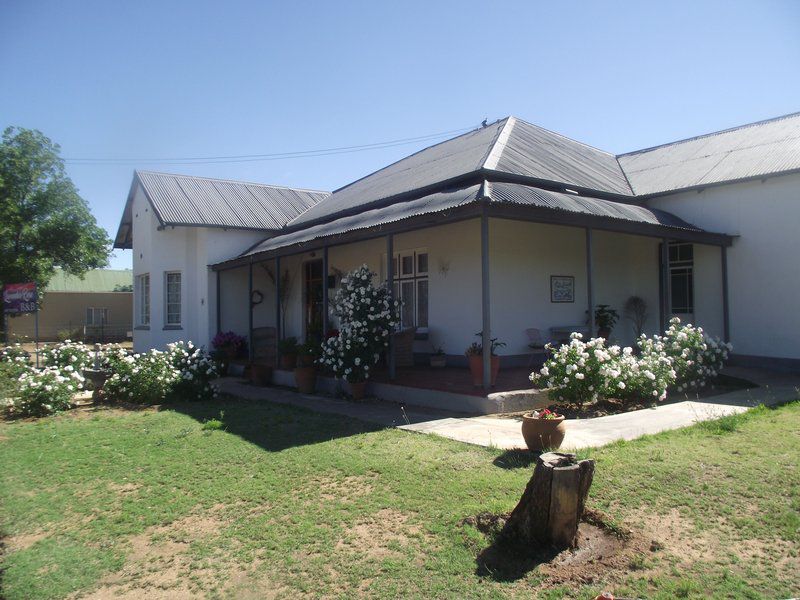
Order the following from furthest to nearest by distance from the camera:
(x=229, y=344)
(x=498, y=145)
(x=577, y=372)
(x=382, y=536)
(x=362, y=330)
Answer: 1. (x=229, y=344)
2. (x=498, y=145)
3. (x=362, y=330)
4. (x=577, y=372)
5. (x=382, y=536)

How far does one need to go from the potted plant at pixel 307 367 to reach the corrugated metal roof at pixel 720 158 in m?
8.83

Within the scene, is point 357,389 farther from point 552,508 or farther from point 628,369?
point 552,508

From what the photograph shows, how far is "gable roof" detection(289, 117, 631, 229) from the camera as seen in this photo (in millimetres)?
11641

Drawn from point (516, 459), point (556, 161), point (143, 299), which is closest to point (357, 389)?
point (516, 459)

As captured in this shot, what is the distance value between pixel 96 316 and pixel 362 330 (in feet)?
102

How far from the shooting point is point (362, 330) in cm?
975

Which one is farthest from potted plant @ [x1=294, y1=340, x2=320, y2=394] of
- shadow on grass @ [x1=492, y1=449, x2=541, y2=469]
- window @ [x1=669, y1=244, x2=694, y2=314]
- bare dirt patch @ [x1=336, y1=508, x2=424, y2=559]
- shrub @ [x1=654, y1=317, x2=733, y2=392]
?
window @ [x1=669, y1=244, x2=694, y2=314]

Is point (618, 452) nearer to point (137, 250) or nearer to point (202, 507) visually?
point (202, 507)

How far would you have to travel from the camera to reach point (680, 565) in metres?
3.62

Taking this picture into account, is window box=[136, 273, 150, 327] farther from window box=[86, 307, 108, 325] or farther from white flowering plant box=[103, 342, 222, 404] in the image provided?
window box=[86, 307, 108, 325]

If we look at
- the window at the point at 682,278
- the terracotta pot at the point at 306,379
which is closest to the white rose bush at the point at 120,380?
the terracotta pot at the point at 306,379

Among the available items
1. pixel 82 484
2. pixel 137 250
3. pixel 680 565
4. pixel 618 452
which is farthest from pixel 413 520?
pixel 137 250

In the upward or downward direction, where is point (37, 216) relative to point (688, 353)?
upward

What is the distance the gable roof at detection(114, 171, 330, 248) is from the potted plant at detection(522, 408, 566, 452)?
12507 millimetres
